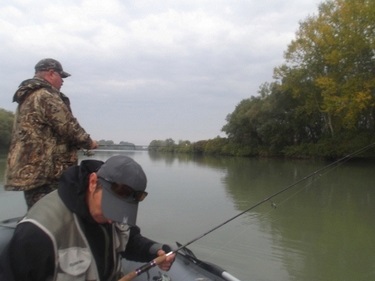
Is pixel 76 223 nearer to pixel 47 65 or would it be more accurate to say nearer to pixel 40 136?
pixel 40 136

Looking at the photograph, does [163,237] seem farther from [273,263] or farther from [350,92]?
[350,92]

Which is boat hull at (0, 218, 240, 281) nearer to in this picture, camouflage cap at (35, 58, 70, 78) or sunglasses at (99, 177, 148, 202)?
sunglasses at (99, 177, 148, 202)

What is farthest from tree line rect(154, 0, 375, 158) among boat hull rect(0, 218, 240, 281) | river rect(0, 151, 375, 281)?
boat hull rect(0, 218, 240, 281)

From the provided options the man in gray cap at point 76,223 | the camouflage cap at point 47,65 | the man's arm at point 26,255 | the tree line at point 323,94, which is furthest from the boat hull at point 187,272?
the tree line at point 323,94

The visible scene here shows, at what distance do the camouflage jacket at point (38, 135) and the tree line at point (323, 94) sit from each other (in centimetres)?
1933

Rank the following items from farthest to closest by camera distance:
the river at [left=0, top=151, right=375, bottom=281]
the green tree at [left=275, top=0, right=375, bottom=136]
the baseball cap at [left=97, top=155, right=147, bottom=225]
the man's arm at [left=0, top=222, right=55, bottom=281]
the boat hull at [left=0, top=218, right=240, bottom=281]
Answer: the green tree at [left=275, top=0, right=375, bottom=136] → the river at [left=0, top=151, right=375, bottom=281] → the boat hull at [left=0, top=218, right=240, bottom=281] → the baseball cap at [left=97, top=155, right=147, bottom=225] → the man's arm at [left=0, top=222, right=55, bottom=281]

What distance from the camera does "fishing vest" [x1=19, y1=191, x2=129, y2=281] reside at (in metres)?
1.41

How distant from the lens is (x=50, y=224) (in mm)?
1408

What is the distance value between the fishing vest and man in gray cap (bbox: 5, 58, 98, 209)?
136 centimetres

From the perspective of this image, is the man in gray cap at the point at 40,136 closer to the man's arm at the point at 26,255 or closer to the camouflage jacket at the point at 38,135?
the camouflage jacket at the point at 38,135

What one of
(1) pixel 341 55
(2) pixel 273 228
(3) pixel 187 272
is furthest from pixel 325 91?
(3) pixel 187 272

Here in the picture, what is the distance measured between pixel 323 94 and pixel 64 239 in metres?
22.0

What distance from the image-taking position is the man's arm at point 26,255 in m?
1.34

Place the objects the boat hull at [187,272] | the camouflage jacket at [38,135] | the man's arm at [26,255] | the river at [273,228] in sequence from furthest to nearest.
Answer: the river at [273,228] → the camouflage jacket at [38,135] → the boat hull at [187,272] → the man's arm at [26,255]
